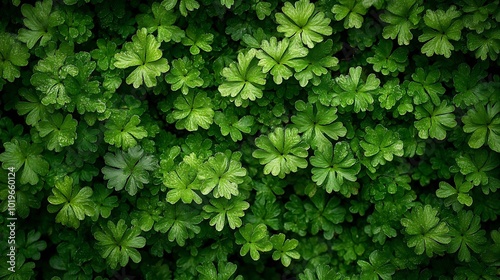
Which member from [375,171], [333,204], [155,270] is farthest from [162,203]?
[375,171]

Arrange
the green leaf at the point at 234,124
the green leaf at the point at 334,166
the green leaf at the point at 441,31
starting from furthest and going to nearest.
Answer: the green leaf at the point at 234,124 → the green leaf at the point at 334,166 → the green leaf at the point at 441,31

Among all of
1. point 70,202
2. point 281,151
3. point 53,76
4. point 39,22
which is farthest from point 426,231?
point 39,22

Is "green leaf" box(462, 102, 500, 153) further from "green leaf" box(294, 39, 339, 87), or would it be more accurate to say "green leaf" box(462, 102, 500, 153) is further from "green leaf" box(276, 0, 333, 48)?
"green leaf" box(276, 0, 333, 48)

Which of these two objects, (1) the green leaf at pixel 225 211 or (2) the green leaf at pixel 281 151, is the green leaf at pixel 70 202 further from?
(2) the green leaf at pixel 281 151

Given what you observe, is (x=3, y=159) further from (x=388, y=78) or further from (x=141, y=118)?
(x=388, y=78)

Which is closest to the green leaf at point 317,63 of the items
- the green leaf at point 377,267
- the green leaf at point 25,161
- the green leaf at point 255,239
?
the green leaf at point 255,239
